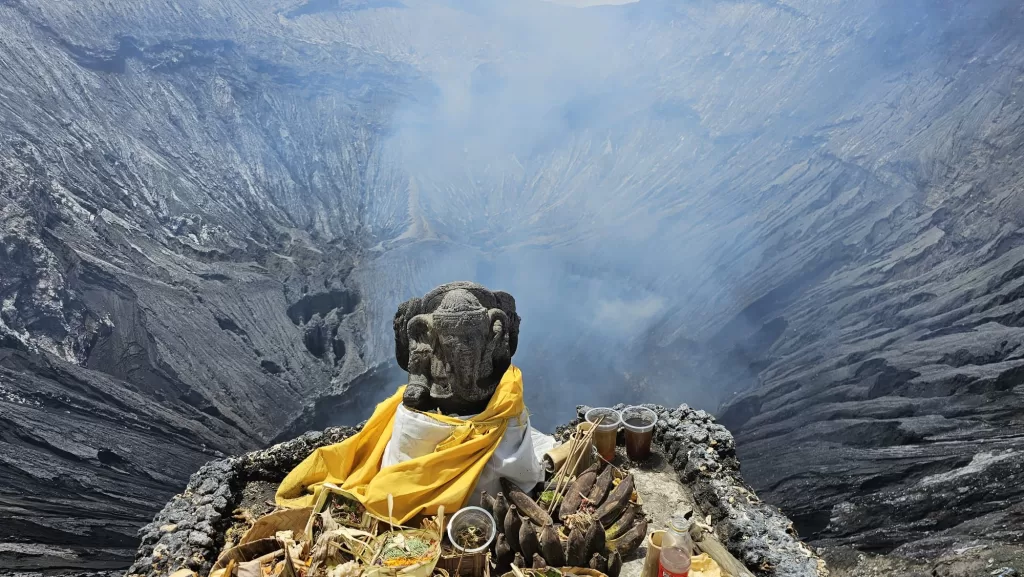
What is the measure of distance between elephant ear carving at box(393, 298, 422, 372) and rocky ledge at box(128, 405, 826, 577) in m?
1.84

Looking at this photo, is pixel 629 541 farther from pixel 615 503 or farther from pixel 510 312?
pixel 510 312

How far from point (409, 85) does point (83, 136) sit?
15989mm

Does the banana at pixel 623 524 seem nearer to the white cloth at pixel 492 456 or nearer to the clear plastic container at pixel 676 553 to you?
the white cloth at pixel 492 456

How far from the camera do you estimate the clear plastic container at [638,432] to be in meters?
5.45

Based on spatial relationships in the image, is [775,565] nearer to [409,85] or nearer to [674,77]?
[674,77]

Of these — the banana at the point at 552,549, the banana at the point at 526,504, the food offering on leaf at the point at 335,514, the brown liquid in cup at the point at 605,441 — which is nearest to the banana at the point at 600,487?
the banana at the point at 526,504

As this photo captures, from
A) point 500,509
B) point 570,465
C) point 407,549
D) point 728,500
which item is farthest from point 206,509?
point 728,500

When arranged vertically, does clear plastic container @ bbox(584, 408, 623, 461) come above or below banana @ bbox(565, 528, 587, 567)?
above

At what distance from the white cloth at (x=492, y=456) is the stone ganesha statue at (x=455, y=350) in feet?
0.94

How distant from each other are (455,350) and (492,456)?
88cm

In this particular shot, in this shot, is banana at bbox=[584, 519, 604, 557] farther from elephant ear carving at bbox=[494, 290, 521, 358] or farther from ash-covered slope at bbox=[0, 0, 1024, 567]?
ash-covered slope at bbox=[0, 0, 1024, 567]

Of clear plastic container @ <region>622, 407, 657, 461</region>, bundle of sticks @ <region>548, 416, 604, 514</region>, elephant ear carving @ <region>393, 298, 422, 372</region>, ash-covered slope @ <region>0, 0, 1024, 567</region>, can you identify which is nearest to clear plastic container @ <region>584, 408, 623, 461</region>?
→ clear plastic container @ <region>622, 407, 657, 461</region>

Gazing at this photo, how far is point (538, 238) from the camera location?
76.5 ft

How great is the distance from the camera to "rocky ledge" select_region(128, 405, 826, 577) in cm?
406
